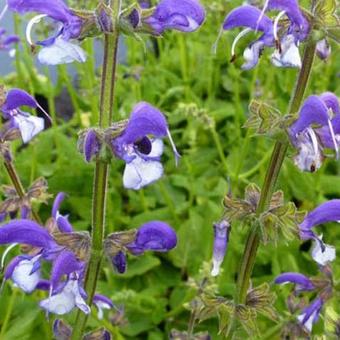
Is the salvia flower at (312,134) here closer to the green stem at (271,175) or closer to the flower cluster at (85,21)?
the green stem at (271,175)

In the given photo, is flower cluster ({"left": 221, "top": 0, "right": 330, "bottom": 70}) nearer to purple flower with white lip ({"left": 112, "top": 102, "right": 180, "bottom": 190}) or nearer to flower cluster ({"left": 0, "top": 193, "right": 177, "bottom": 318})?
purple flower with white lip ({"left": 112, "top": 102, "right": 180, "bottom": 190})

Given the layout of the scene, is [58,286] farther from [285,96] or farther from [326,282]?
[285,96]

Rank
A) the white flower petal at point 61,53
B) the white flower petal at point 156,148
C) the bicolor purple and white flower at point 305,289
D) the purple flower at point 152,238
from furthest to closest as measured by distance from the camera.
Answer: the bicolor purple and white flower at point 305,289 → the purple flower at point 152,238 → the white flower petal at point 156,148 → the white flower petal at point 61,53

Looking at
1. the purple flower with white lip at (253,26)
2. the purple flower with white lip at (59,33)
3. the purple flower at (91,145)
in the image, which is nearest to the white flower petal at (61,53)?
the purple flower with white lip at (59,33)

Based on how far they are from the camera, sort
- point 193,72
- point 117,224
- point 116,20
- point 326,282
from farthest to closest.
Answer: point 193,72
point 117,224
point 326,282
point 116,20

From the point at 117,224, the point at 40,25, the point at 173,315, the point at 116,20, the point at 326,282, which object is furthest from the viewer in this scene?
the point at 40,25

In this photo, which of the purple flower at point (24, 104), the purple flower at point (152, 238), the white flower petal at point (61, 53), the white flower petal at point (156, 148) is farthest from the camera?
the purple flower at point (24, 104)

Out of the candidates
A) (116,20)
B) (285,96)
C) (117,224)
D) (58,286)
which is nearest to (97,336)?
(58,286)

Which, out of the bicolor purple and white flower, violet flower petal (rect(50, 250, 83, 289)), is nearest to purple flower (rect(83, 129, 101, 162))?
violet flower petal (rect(50, 250, 83, 289))
